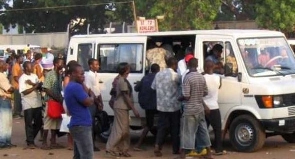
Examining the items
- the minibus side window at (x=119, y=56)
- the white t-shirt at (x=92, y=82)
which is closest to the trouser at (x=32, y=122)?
the white t-shirt at (x=92, y=82)

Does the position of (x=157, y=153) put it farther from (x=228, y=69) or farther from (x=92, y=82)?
(x=228, y=69)

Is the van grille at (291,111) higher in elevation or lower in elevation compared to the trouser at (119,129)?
higher

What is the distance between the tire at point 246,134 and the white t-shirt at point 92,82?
2577 millimetres

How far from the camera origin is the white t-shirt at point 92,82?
1219cm

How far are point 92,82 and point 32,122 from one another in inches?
63.7

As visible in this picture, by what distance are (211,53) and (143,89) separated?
4.60ft

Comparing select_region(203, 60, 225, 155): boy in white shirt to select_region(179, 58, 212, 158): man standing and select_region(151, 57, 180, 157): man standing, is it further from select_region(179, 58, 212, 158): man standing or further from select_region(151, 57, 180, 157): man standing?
select_region(151, 57, 180, 157): man standing

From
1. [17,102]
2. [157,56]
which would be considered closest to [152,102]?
[157,56]

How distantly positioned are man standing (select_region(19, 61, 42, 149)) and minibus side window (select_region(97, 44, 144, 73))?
5.00 feet

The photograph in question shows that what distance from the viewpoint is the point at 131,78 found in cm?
1278

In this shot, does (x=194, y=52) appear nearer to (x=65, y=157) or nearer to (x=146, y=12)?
(x=65, y=157)

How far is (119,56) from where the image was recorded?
13.2 meters

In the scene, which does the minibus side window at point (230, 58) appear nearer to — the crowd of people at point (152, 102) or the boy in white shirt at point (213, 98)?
the crowd of people at point (152, 102)

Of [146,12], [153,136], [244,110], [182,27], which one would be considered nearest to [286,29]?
[182,27]
